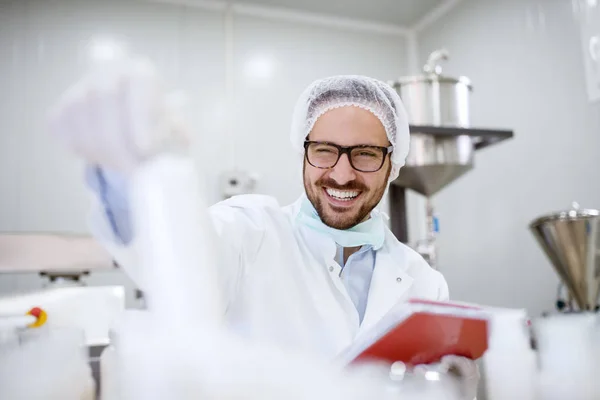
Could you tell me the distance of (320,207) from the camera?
3.79 feet

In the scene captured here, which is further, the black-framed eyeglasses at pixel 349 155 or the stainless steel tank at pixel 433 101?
the stainless steel tank at pixel 433 101

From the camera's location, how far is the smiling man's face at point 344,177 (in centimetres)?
113

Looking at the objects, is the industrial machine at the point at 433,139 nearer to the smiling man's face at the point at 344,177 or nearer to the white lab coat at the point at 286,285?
the smiling man's face at the point at 344,177

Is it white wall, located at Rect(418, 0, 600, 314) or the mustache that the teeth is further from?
white wall, located at Rect(418, 0, 600, 314)

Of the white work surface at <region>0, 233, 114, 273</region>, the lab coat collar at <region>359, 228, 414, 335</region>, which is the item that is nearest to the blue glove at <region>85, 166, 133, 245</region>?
the lab coat collar at <region>359, 228, 414, 335</region>

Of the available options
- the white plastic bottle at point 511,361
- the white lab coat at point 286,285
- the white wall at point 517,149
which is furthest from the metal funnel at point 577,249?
the white plastic bottle at point 511,361

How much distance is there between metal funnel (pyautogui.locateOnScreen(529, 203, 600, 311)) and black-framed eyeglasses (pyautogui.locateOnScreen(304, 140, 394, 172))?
108cm

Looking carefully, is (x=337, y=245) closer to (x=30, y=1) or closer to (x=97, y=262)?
(x=97, y=262)

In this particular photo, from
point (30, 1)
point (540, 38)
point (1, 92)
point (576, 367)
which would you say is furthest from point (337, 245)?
point (30, 1)

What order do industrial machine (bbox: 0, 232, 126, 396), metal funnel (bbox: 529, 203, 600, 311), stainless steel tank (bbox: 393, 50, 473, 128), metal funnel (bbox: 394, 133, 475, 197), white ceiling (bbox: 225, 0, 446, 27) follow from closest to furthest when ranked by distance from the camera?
industrial machine (bbox: 0, 232, 126, 396)
metal funnel (bbox: 529, 203, 600, 311)
metal funnel (bbox: 394, 133, 475, 197)
stainless steel tank (bbox: 393, 50, 473, 128)
white ceiling (bbox: 225, 0, 446, 27)

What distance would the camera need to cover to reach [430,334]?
24.7 inches

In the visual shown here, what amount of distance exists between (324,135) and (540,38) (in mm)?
1991

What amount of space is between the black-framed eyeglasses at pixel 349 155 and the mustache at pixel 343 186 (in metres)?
0.03

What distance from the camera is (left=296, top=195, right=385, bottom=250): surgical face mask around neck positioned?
1155mm
